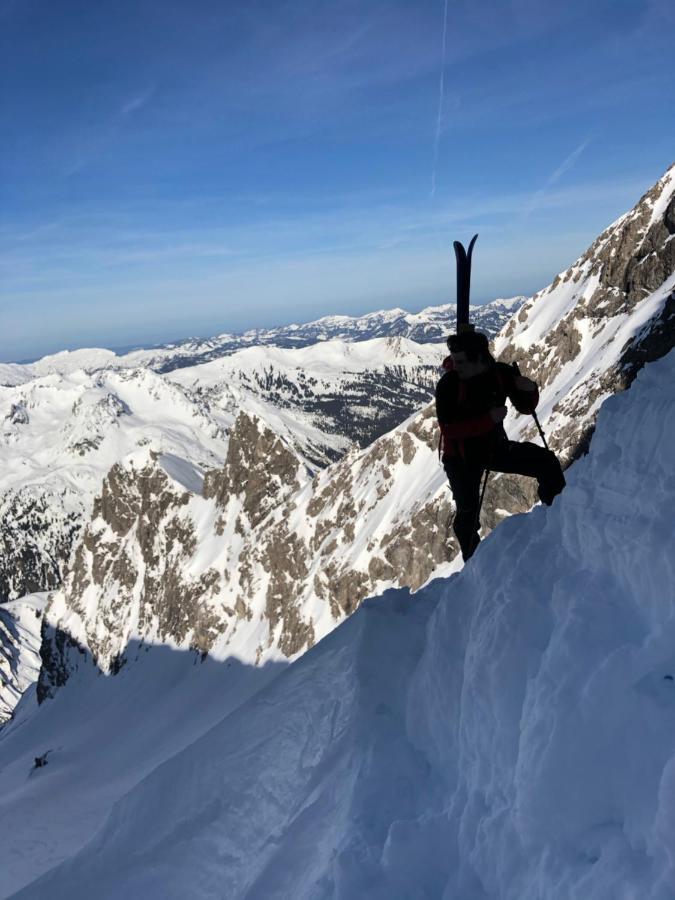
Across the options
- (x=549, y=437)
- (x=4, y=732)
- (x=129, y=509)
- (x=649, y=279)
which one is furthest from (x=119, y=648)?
(x=649, y=279)

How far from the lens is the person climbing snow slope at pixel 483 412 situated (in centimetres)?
846

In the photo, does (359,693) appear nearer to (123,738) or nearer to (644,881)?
(644,881)

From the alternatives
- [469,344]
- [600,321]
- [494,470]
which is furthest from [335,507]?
[469,344]

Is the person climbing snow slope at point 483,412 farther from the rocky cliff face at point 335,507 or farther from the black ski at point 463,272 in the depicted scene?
the rocky cliff face at point 335,507

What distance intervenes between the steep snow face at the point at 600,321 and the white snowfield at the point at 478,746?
35526 mm

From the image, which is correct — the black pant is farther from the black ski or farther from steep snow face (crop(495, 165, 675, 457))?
steep snow face (crop(495, 165, 675, 457))

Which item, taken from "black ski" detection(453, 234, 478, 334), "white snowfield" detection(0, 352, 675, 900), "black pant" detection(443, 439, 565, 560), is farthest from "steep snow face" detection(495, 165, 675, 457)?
"white snowfield" detection(0, 352, 675, 900)

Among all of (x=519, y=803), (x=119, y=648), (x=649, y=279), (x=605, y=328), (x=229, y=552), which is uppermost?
(x=649, y=279)

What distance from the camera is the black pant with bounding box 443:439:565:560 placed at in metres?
8.49

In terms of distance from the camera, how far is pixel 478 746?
603 centimetres

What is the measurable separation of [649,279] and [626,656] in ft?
200

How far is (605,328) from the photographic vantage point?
58.0 meters

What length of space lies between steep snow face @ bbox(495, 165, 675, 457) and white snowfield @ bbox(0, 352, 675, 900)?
117 ft

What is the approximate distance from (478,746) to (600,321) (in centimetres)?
6097
